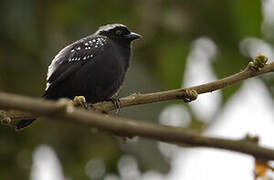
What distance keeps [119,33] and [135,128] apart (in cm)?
355

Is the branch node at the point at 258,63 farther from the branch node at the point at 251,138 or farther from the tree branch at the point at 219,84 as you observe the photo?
the branch node at the point at 251,138

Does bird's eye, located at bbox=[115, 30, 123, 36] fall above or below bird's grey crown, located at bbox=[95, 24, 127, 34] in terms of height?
below

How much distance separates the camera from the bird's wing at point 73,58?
14.9ft

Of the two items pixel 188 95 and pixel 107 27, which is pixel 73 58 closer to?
pixel 107 27

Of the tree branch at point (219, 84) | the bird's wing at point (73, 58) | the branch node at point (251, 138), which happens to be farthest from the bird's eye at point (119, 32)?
the branch node at point (251, 138)

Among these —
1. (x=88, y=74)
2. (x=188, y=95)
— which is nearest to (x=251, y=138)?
(x=188, y=95)

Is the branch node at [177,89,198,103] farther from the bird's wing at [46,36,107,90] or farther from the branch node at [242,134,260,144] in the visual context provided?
the bird's wing at [46,36,107,90]

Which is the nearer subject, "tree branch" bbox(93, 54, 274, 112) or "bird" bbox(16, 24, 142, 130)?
"tree branch" bbox(93, 54, 274, 112)

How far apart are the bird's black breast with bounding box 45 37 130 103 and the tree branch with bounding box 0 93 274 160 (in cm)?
279

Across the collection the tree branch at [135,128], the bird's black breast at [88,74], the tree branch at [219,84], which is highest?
the bird's black breast at [88,74]

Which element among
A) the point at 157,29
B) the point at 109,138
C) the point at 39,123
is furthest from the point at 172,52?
the point at 39,123

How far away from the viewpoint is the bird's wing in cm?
453

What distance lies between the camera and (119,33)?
5.16m

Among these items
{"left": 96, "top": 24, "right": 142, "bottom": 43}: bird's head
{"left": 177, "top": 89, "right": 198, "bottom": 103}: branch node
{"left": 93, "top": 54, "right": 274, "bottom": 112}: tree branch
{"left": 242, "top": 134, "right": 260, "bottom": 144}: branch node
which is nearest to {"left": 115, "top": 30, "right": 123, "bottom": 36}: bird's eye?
{"left": 96, "top": 24, "right": 142, "bottom": 43}: bird's head
